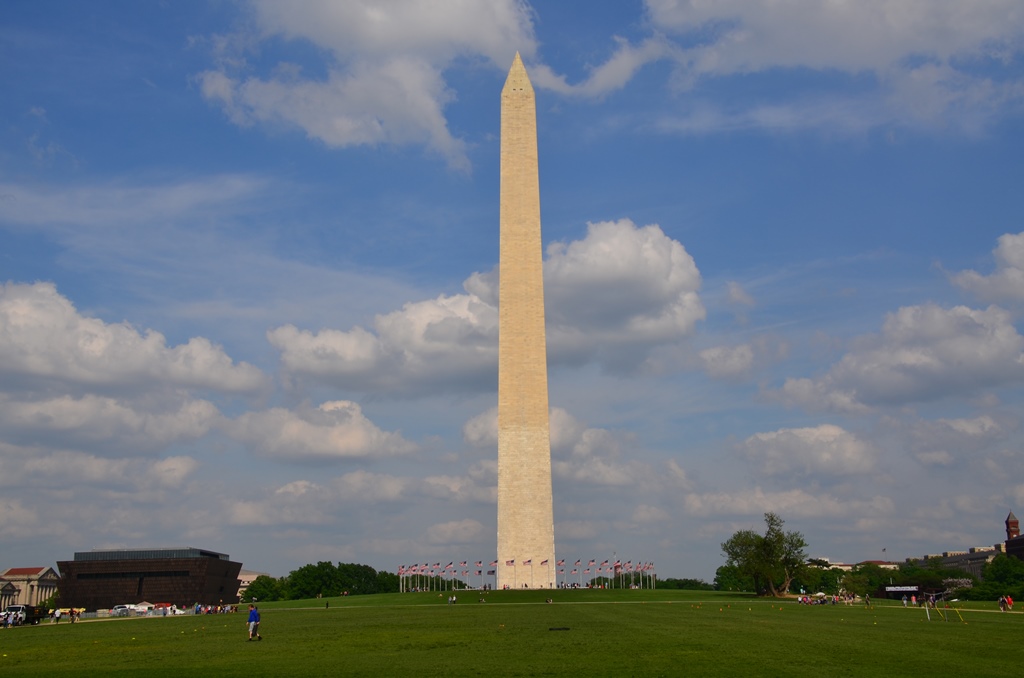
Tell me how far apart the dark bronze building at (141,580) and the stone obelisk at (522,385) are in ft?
179

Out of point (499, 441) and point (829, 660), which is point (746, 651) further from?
point (499, 441)

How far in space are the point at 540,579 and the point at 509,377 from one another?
1396cm

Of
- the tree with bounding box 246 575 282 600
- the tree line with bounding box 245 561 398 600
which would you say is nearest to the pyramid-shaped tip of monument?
the tree line with bounding box 245 561 398 600

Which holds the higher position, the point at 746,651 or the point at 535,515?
the point at 535,515

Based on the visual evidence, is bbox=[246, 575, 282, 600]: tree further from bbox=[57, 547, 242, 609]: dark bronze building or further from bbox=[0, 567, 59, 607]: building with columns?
bbox=[0, 567, 59, 607]: building with columns

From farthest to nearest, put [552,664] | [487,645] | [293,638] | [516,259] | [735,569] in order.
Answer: [516,259] → [735,569] → [293,638] → [487,645] → [552,664]

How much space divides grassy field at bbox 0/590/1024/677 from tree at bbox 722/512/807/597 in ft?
75.3

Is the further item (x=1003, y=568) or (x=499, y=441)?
(x=1003, y=568)

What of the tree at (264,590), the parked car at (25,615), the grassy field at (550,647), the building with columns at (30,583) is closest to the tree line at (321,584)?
the tree at (264,590)

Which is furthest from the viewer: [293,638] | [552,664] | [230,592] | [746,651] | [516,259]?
[230,592]

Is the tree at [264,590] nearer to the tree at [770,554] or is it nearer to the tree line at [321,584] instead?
the tree line at [321,584]

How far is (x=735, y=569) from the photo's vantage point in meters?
62.5

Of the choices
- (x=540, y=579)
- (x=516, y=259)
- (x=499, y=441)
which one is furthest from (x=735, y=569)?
(x=516, y=259)

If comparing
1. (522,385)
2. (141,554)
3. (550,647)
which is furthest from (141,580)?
(550,647)
